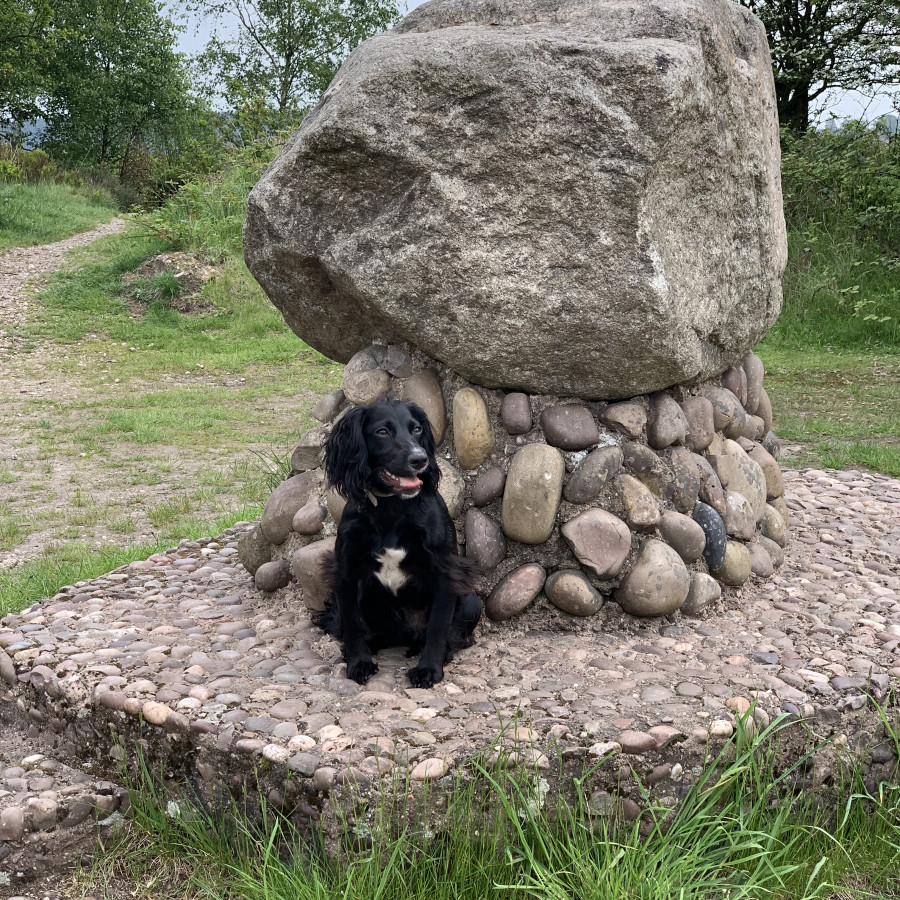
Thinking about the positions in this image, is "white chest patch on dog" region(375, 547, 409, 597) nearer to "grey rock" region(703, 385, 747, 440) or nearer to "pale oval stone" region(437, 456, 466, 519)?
"pale oval stone" region(437, 456, 466, 519)

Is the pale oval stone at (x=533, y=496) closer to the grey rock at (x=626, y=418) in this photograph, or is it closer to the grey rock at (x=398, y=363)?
the grey rock at (x=626, y=418)

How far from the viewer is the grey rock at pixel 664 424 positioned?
367 centimetres

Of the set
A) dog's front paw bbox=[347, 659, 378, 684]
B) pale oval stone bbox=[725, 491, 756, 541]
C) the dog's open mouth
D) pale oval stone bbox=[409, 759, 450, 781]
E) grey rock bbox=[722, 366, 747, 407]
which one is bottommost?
pale oval stone bbox=[409, 759, 450, 781]

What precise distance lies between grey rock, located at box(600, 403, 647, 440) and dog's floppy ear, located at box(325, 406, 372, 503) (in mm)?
1124

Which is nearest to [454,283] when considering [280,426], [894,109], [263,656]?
[263,656]

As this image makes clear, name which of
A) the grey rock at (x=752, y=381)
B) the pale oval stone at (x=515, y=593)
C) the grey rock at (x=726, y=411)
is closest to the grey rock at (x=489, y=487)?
the pale oval stone at (x=515, y=593)

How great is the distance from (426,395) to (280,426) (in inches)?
187

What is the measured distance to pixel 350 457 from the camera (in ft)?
9.68

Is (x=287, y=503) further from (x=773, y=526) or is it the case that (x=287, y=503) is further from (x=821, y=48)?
(x=821, y=48)

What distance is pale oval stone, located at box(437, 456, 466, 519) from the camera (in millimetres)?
3529

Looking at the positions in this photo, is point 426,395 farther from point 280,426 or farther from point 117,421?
point 117,421

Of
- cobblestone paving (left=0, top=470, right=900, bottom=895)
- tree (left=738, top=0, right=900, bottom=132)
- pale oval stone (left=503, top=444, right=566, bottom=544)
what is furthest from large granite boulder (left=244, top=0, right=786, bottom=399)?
tree (left=738, top=0, right=900, bottom=132)

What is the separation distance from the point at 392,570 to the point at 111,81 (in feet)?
118

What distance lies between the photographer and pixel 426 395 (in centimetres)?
365
